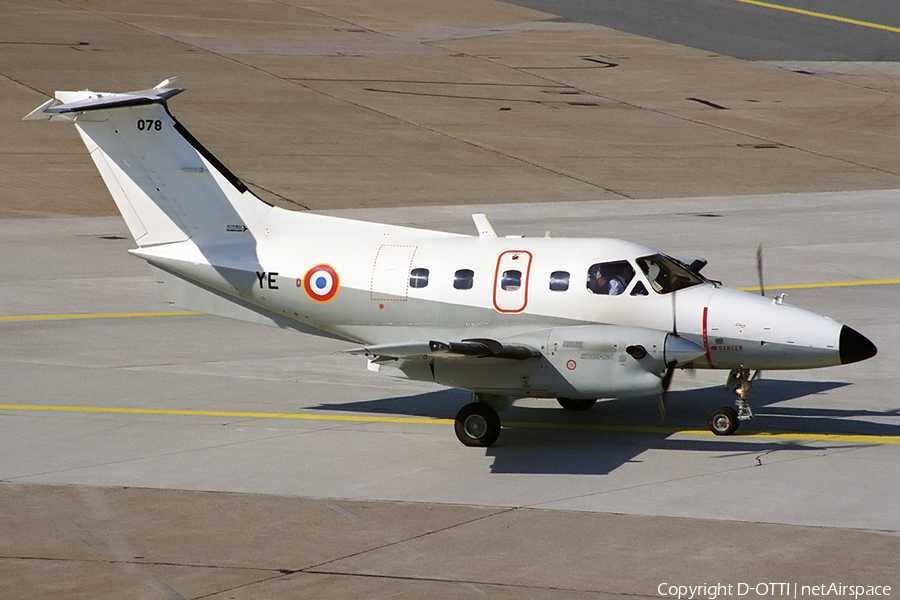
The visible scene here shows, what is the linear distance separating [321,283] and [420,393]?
336 cm

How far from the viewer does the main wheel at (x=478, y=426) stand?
57.0 ft

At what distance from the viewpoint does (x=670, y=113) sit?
176ft

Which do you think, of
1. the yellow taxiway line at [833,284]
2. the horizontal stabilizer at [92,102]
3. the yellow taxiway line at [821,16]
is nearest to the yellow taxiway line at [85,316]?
the horizontal stabilizer at [92,102]

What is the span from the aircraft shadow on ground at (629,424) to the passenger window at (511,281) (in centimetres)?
237

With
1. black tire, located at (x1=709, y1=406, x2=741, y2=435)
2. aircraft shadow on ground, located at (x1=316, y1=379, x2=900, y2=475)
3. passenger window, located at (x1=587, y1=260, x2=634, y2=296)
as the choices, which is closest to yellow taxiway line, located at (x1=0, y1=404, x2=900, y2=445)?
aircraft shadow on ground, located at (x1=316, y1=379, x2=900, y2=475)

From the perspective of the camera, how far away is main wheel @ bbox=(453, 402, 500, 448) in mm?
17375

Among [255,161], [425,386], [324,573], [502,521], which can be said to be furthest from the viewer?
[255,161]

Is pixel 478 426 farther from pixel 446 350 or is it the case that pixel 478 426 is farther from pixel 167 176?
pixel 167 176

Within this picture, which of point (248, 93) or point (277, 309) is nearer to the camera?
point (277, 309)

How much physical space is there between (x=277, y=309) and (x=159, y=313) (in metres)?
8.30

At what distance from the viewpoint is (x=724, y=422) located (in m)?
17.8

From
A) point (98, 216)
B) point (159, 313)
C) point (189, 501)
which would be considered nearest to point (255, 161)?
point (98, 216)

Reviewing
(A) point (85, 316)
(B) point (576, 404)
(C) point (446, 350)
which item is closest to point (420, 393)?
(B) point (576, 404)

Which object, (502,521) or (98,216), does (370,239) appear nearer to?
(502,521)
